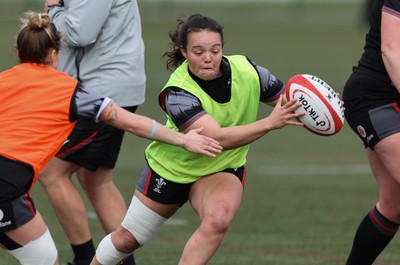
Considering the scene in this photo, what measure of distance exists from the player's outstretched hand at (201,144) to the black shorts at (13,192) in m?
0.87

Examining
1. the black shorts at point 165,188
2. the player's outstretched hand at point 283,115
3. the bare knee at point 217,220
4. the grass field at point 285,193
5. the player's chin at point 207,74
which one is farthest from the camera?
the grass field at point 285,193

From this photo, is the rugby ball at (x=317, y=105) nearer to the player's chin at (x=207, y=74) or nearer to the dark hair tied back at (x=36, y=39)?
the player's chin at (x=207, y=74)

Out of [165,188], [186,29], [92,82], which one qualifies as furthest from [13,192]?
[92,82]

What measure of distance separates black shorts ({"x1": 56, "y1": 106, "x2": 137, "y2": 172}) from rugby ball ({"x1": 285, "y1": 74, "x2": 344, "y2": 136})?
1714mm

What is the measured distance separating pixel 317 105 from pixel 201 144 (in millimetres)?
711

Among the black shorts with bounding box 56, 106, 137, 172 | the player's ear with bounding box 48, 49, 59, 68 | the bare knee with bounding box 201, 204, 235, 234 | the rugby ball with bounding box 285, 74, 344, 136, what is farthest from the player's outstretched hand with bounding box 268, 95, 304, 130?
the black shorts with bounding box 56, 106, 137, 172

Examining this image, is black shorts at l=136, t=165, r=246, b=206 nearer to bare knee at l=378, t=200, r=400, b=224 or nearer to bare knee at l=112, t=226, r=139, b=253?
bare knee at l=112, t=226, r=139, b=253

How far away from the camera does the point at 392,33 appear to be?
5895mm

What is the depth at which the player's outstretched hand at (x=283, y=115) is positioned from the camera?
5812 millimetres

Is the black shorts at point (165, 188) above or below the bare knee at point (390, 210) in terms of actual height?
above

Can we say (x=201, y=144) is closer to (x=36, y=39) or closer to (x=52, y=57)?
(x=52, y=57)

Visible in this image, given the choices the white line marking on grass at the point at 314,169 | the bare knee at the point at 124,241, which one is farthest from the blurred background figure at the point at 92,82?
the white line marking on grass at the point at 314,169

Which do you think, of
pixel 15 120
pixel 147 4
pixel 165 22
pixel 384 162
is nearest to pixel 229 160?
pixel 384 162

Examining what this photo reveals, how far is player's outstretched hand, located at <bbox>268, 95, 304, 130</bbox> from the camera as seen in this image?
5812 mm
